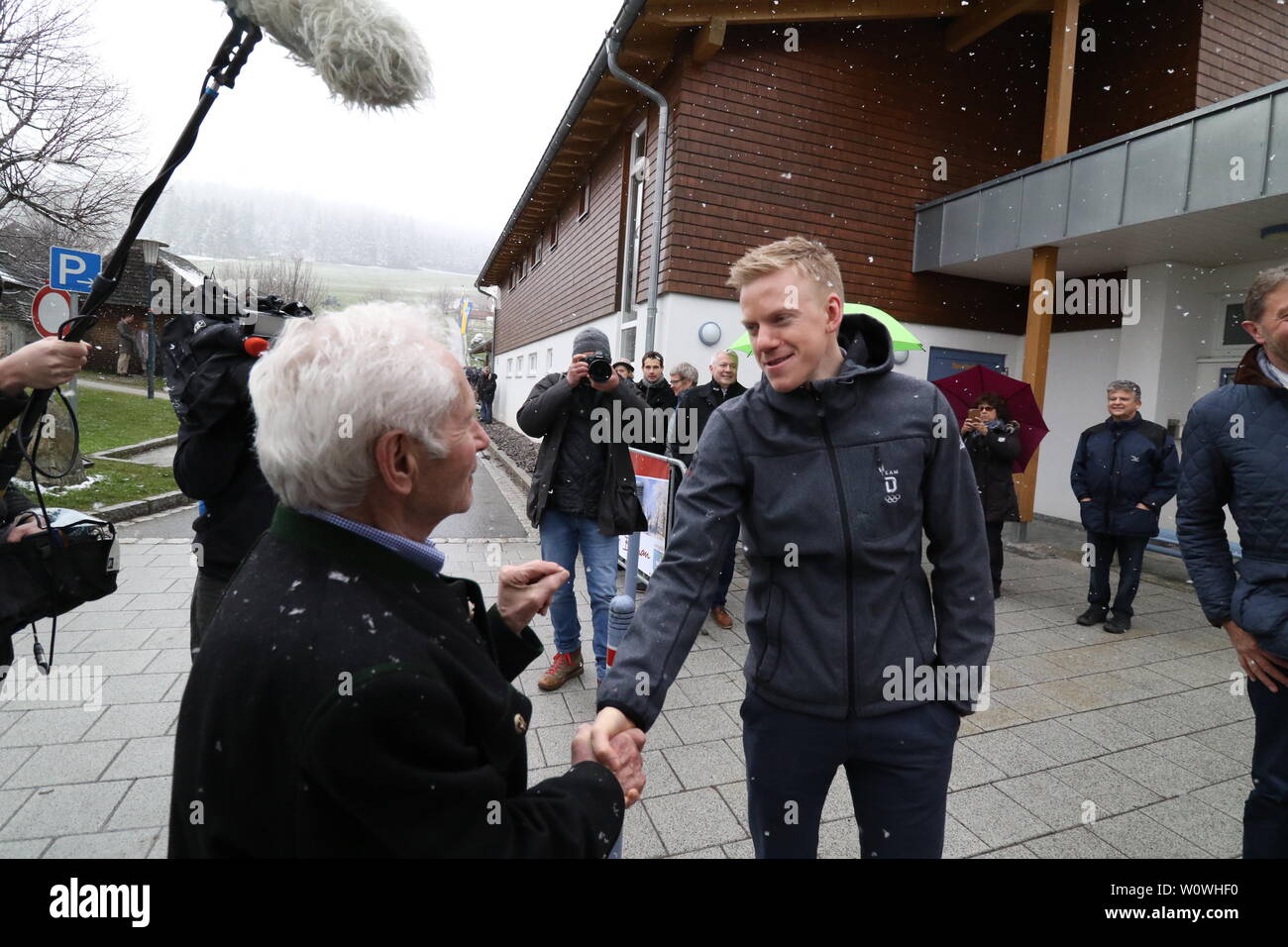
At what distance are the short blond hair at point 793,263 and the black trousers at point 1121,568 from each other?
559 cm

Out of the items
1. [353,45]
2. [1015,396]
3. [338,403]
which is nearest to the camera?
[338,403]

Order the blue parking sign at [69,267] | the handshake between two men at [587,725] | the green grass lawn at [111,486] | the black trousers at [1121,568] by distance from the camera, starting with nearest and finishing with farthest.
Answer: the handshake between two men at [587,725] < the black trousers at [1121,568] < the blue parking sign at [69,267] < the green grass lawn at [111,486]

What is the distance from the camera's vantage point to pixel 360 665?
3.15 ft

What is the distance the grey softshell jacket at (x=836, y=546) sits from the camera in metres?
1.78

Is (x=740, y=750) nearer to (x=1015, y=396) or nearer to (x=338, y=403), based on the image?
(x=338, y=403)

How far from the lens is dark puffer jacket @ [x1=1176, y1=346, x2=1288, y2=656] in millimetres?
2248

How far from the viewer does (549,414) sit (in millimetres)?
4168

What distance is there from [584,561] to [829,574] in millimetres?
2647

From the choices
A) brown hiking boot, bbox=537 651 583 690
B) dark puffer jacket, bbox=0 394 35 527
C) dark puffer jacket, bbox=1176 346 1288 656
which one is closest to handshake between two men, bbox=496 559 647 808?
dark puffer jacket, bbox=0 394 35 527

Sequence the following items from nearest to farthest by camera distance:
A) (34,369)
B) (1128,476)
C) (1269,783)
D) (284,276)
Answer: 1. (34,369)
2. (1269,783)
3. (1128,476)
4. (284,276)

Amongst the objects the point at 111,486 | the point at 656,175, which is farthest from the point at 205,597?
the point at 111,486

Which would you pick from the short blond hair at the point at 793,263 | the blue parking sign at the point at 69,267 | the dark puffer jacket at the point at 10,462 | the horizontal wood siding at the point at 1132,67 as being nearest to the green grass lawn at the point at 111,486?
the blue parking sign at the point at 69,267

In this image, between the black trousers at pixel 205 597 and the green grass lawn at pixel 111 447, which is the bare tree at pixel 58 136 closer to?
the green grass lawn at pixel 111 447
